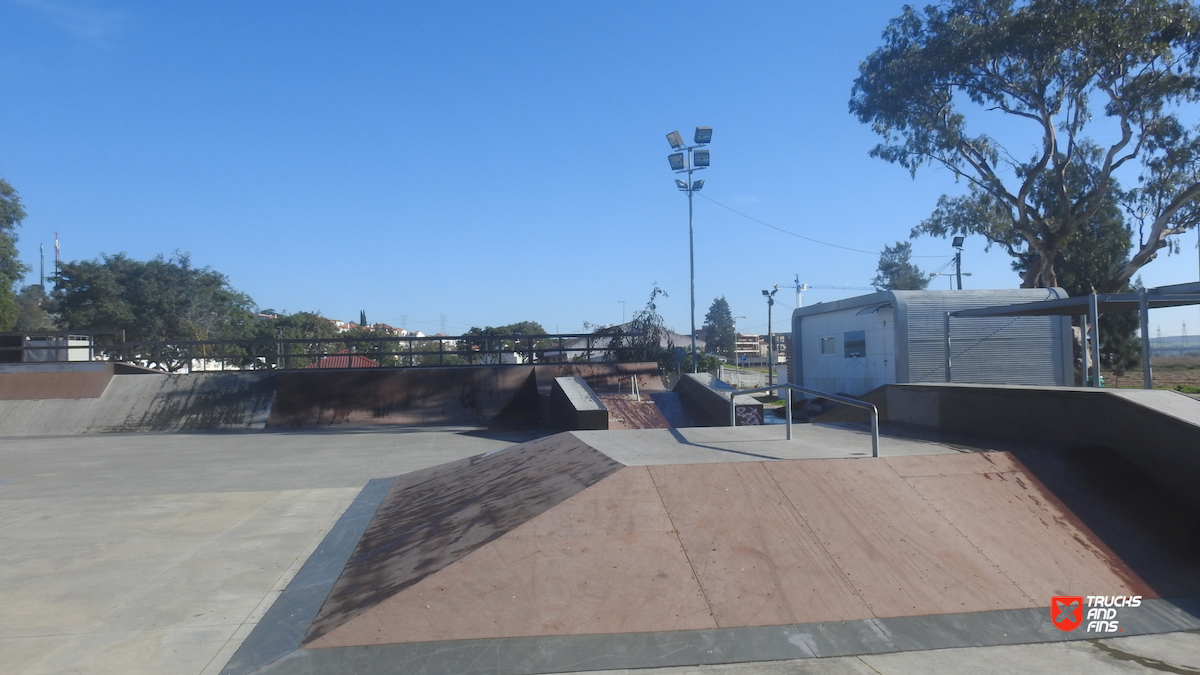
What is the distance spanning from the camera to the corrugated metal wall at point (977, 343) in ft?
54.6

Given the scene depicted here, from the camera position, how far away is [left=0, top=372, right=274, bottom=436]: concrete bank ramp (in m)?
17.6

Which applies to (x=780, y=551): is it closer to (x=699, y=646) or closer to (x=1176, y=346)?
(x=699, y=646)

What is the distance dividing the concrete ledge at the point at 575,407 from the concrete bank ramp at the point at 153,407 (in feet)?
22.7

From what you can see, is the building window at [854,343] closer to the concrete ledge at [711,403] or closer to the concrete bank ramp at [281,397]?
the concrete ledge at [711,403]

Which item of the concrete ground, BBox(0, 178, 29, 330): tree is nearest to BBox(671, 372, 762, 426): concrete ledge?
the concrete ground

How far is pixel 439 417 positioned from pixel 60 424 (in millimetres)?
8654

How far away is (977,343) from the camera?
16.8 metres

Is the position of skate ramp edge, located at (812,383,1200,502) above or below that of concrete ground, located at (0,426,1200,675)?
above

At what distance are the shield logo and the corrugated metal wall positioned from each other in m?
12.1

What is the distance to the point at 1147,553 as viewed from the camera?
5629 mm

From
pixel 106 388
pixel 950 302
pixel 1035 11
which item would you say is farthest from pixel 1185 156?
pixel 106 388

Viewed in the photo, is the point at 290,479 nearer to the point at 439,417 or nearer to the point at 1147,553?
the point at 439,417

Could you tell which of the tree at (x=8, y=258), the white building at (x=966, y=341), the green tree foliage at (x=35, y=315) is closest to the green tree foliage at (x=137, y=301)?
the tree at (x=8, y=258)

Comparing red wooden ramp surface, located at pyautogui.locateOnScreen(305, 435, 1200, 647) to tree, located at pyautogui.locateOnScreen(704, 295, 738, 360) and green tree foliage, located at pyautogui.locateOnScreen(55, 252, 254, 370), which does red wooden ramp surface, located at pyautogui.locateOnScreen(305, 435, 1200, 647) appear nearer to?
green tree foliage, located at pyautogui.locateOnScreen(55, 252, 254, 370)
